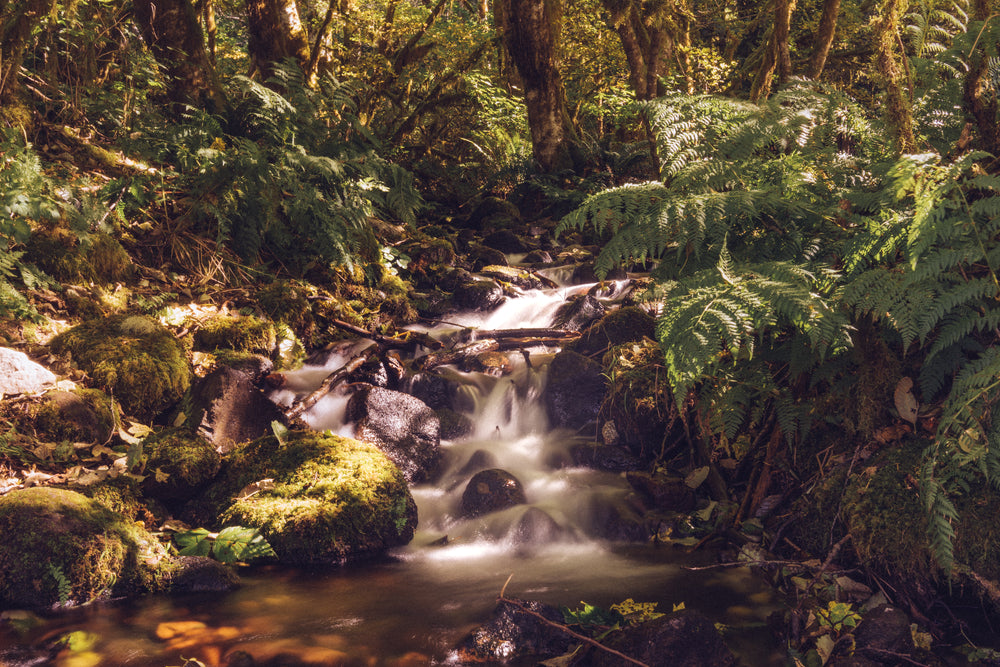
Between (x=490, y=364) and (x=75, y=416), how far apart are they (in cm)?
364

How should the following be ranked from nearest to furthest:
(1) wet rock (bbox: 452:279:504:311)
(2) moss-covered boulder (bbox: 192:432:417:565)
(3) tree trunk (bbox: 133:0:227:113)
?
(2) moss-covered boulder (bbox: 192:432:417:565) < (3) tree trunk (bbox: 133:0:227:113) < (1) wet rock (bbox: 452:279:504:311)

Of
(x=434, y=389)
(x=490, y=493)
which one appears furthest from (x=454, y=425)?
(x=490, y=493)

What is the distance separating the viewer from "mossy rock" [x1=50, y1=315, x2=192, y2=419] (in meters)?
4.48

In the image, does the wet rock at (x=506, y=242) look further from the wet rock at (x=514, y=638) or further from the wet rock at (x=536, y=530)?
the wet rock at (x=514, y=638)

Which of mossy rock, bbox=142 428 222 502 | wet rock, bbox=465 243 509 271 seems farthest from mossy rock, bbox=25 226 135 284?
wet rock, bbox=465 243 509 271

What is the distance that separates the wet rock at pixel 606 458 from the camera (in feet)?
15.9

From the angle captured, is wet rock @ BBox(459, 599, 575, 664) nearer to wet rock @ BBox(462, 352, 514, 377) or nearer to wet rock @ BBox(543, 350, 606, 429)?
wet rock @ BBox(543, 350, 606, 429)

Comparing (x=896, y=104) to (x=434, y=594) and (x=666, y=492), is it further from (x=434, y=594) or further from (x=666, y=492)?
(x=434, y=594)

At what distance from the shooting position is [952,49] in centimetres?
303

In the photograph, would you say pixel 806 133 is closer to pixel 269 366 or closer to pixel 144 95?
pixel 269 366

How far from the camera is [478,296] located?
8.39 metres

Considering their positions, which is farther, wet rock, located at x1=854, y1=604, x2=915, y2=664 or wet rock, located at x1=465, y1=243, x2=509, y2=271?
wet rock, located at x1=465, y1=243, x2=509, y2=271

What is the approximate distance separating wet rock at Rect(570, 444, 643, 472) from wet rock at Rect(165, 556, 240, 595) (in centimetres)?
271

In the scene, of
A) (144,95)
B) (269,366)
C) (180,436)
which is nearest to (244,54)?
(144,95)
